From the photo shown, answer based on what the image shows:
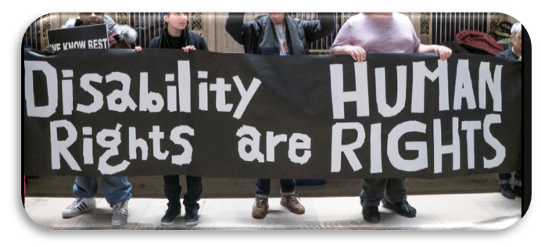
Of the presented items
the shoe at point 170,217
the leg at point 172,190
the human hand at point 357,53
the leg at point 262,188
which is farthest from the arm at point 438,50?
the shoe at point 170,217

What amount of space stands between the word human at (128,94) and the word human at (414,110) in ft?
1.80

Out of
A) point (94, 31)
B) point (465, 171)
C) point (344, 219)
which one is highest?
point (94, 31)

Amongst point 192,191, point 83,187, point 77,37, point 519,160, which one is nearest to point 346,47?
point 192,191

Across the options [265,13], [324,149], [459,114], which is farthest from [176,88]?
[459,114]

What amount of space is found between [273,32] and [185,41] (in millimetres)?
498

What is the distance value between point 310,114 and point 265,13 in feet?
2.04

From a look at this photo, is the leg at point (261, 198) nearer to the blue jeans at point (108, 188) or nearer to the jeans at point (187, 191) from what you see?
the jeans at point (187, 191)

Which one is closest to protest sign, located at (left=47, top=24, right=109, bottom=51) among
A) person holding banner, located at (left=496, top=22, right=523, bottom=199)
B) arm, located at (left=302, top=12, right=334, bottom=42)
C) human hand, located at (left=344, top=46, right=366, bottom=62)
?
arm, located at (left=302, top=12, right=334, bottom=42)

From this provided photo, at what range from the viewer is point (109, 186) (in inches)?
116

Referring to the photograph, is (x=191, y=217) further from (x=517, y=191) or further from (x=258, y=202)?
(x=517, y=191)

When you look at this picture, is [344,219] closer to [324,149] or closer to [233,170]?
[324,149]

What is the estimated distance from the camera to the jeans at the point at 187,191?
2896 millimetres

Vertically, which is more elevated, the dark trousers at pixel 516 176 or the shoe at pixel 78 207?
the dark trousers at pixel 516 176
